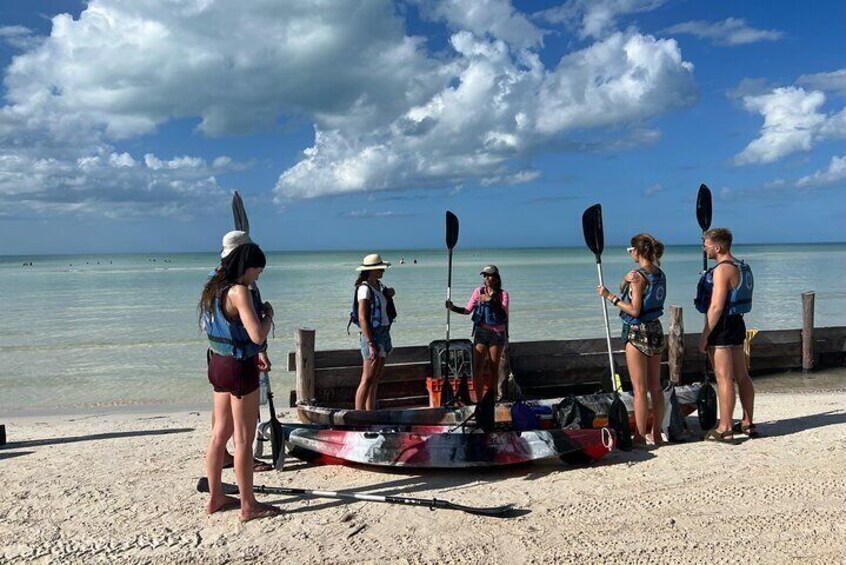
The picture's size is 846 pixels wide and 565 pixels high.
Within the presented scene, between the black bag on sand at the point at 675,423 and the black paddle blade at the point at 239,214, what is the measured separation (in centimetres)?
437

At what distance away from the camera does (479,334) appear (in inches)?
313

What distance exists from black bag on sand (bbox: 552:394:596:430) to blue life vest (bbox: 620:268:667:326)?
97 centimetres

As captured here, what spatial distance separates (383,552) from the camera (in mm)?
4137

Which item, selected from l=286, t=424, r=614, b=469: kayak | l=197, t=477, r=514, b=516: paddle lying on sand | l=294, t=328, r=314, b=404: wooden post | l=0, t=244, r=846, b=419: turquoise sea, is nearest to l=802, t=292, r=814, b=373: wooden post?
l=0, t=244, r=846, b=419: turquoise sea

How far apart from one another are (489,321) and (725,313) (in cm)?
269

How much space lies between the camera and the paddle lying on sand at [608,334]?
5.93 meters

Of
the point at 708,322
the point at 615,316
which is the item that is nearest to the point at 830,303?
the point at 615,316

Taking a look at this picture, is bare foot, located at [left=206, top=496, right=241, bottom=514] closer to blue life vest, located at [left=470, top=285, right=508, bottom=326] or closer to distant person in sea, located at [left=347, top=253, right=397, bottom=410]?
distant person in sea, located at [left=347, top=253, right=397, bottom=410]

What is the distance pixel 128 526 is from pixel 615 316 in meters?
18.3

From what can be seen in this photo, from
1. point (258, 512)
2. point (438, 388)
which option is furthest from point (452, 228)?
point (258, 512)

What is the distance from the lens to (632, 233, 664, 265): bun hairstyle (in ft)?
18.8

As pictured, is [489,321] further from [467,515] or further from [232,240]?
[232,240]

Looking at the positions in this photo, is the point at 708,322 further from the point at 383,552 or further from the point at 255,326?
the point at 255,326

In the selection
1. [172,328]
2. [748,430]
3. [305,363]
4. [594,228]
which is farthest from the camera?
[172,328]
